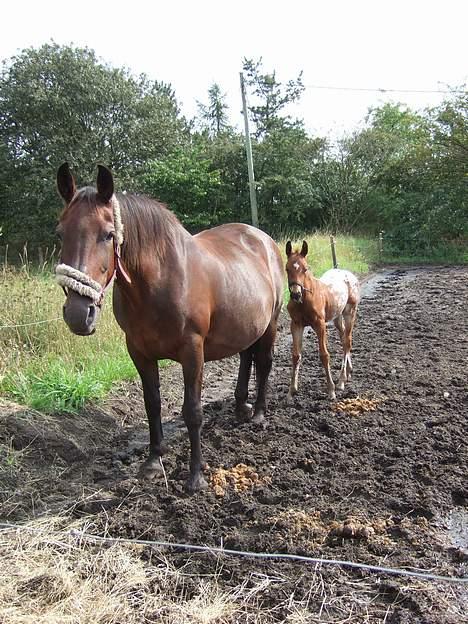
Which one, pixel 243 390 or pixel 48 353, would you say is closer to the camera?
pixel 243 390

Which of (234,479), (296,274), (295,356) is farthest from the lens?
(295,356)

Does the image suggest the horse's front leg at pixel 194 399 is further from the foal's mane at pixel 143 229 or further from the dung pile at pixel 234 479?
the foal's mane at pixel 143 229

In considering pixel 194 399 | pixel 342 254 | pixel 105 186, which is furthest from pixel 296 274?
pixel 342 254

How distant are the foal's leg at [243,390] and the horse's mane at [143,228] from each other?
188 cm

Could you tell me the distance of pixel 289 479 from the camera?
11.1ft

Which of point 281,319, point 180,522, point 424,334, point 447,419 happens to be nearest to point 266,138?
point 281,319

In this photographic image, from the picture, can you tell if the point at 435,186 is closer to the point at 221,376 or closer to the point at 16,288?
the point at 221,376

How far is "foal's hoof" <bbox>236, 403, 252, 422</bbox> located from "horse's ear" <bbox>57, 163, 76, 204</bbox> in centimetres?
271

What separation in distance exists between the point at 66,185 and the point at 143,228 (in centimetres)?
55

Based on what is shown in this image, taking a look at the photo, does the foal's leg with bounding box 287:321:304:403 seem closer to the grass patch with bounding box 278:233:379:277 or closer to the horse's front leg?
the horse's front leg

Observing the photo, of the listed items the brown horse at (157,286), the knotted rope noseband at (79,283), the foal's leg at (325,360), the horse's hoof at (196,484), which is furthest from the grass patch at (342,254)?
the knotted rope noseband at (79,283)

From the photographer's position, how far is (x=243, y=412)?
15.4 feet

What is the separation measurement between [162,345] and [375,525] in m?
1.70

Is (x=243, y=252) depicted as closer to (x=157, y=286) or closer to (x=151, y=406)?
(x=157, y=286)
